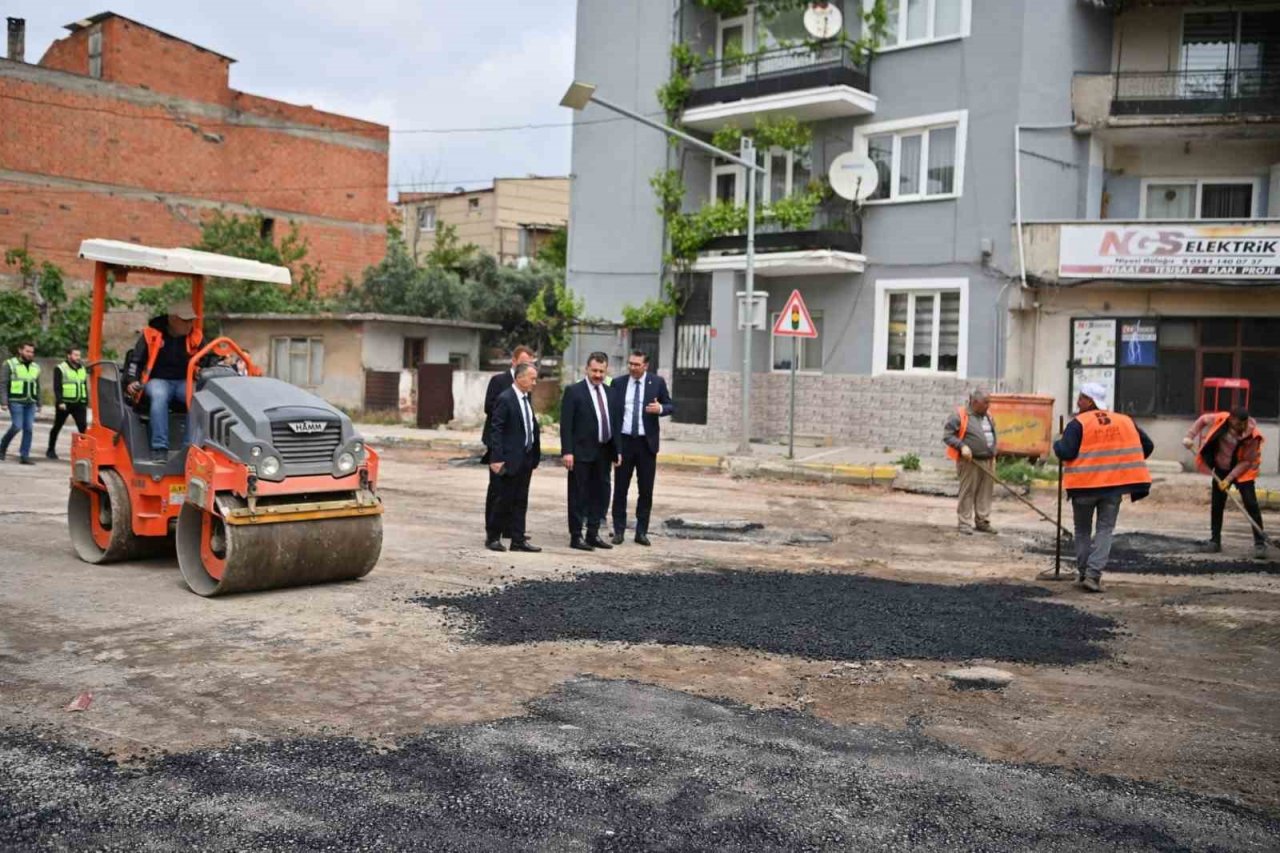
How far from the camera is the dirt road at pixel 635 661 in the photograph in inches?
227

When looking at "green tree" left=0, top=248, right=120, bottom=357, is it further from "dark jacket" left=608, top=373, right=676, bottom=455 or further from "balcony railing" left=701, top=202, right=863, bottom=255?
"dark jacket" left=608, top=373, right=676, bottom=455

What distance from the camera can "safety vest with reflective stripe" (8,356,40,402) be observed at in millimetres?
18578

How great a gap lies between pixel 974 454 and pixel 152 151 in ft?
116

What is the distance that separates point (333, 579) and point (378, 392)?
2258 centimetres

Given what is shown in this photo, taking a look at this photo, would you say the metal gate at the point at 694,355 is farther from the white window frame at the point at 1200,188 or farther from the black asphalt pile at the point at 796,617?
the black asphalt pile at the point at 796,617

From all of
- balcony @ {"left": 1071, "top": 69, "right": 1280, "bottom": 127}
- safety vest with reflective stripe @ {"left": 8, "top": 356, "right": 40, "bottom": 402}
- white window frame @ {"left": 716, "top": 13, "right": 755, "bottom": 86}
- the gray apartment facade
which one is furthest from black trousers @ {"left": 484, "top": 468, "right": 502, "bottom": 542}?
white window frame @ {"left": 716, "top": 13, "right": 755, "bottom": 86}

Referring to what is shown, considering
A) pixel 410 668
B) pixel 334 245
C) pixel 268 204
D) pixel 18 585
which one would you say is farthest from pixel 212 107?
pixel 410 668

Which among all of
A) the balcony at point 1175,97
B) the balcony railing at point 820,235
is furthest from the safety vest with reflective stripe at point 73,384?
the balcony at point 1175,97

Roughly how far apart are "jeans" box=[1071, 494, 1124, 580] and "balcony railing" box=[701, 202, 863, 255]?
14.5m

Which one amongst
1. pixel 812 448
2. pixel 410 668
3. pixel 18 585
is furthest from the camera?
pixel 812 448

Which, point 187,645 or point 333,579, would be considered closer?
point 187,645

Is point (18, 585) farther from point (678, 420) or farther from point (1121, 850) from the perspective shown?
point (678, 420)

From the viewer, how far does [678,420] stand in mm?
26828

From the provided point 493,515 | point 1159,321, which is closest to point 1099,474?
point 493,515
